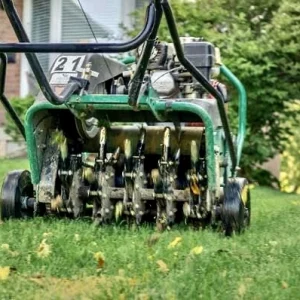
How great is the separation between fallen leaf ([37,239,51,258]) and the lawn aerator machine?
1.13m

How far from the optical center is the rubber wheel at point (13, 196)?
5984mm

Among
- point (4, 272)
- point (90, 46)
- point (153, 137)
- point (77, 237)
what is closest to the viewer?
point (90, 46)

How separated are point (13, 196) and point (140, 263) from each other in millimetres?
1876

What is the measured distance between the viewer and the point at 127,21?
48.6 ft

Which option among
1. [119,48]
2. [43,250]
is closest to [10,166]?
[43,250]

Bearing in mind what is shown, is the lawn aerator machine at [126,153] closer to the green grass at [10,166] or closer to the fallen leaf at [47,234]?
the fallen leaf at [47,234]

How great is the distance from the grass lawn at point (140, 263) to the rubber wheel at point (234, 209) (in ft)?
0.29

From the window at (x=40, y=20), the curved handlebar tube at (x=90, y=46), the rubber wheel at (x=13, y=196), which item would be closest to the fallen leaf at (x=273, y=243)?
the curved handlebar tube at (x=90, y=46)

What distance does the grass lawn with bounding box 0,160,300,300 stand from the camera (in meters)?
3.75

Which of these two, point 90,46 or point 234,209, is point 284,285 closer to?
point 90,46

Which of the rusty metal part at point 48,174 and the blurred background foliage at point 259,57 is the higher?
the rusty metal part at point 48,174

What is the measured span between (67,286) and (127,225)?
6.53 ft

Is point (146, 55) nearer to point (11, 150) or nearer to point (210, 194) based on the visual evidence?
point (210, 194)

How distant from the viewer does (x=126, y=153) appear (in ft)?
19.4
